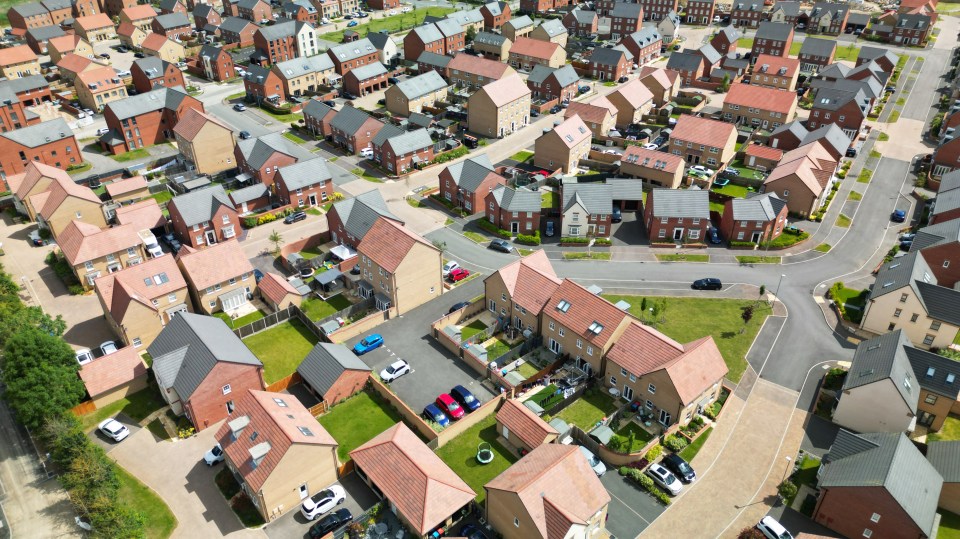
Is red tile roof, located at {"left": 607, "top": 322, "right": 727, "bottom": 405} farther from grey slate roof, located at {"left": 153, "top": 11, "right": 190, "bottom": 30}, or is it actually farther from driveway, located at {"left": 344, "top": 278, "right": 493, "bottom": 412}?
grey slate roof, located at {"left": 153, "top": 11, "right": 190, "bottom": 30}

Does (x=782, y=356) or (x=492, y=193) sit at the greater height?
(x=492, y=193)

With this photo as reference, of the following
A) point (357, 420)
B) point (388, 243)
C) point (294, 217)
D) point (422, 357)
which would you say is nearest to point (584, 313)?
point (422, 357)

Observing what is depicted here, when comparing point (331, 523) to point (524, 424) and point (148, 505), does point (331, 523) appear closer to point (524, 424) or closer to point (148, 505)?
point (148, 505)

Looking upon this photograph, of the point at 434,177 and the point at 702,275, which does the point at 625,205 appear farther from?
the point at 434,177

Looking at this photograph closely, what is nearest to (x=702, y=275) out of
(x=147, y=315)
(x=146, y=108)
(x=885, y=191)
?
(x=885, y=191)

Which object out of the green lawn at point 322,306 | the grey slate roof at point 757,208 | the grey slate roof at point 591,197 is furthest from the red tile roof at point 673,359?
the green lawn at point 322,306
